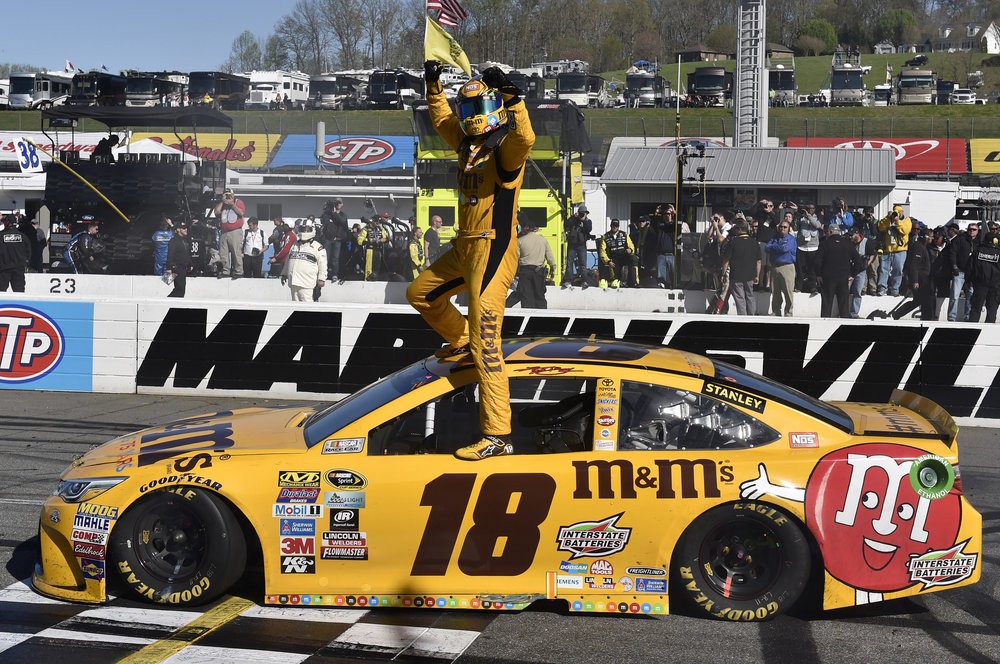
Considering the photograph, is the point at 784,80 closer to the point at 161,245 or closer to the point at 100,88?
the point at 100,88

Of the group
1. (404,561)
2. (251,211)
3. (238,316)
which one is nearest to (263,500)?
(404,561)

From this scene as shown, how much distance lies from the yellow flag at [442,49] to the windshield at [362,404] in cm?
175

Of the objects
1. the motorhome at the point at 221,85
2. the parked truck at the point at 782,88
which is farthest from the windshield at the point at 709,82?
the motorhome at the point at 221,85

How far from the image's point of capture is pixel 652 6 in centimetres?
9112

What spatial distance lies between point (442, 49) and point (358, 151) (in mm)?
30513

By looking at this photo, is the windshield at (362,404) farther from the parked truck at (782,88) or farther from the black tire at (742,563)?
the parked truck at (782,88)

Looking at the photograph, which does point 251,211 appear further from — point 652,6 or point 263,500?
point 652,6

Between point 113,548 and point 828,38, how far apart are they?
94.4 metres

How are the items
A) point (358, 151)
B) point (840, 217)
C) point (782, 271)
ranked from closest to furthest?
1. point (782, 271)
2. point (840, 217)
3. point (358, 151)

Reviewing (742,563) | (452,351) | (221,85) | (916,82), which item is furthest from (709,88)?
(742,563)

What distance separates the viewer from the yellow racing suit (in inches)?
197

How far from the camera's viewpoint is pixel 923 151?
120 feet

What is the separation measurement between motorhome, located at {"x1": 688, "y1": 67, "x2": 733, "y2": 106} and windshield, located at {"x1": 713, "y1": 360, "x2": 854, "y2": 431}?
147ft

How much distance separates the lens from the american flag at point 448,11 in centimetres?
772
